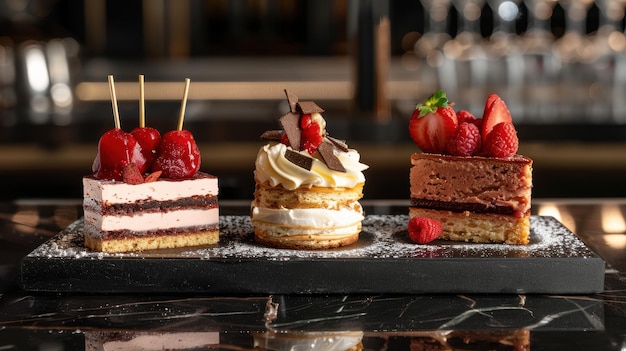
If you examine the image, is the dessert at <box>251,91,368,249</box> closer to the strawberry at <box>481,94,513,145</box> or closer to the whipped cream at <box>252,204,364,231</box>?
the whipped cream at <box>252,204,364,231</box>

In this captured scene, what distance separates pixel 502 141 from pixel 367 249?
36 centimetres

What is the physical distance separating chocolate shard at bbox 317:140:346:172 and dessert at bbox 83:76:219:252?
0.23 meters

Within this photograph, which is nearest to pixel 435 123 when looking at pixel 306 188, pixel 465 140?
pixel 465 140

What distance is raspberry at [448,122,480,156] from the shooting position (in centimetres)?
195

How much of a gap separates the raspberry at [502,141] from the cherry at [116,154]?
28.0 inches

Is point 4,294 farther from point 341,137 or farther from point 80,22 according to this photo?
point 80,22

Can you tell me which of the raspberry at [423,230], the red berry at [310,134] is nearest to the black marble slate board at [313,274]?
the raspberry at [423,230]

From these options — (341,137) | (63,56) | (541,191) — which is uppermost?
(63,56)

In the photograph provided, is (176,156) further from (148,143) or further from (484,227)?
(484,227)

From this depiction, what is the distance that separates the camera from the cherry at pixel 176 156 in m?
1.85

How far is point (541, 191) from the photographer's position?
159 inches

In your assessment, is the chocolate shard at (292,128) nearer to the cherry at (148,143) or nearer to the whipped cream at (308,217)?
the whipped cream at (308,217)

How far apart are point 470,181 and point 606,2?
3765 mm

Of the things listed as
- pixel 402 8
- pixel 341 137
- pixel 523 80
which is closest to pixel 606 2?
pixel 523 80
